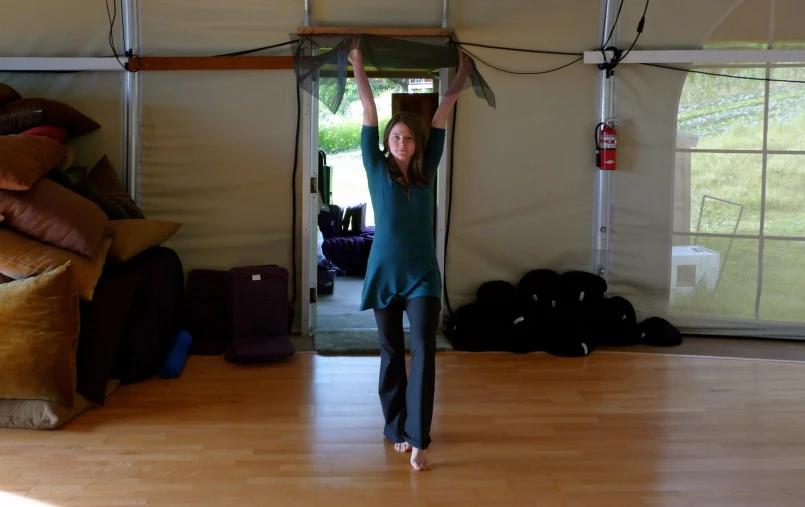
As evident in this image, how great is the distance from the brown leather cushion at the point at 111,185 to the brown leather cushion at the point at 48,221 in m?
0.91

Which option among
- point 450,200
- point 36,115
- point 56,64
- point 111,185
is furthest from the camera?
point 450,200

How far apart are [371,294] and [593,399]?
66.1 inches

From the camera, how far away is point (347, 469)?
11.1 ft

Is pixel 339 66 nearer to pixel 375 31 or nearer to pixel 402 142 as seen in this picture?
pixel 402 142

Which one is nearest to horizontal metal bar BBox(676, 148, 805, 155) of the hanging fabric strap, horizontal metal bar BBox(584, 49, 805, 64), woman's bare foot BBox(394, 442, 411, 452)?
horizontal metal bar BBox(584, 49, 805, 64)

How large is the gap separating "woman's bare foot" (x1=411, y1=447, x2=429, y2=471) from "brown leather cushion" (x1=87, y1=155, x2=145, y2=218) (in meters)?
2.79

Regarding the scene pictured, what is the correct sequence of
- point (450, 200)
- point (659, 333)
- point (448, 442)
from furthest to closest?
point (450, 200), point (659, 333), point (448, 442)

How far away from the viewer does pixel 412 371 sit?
3.35 m

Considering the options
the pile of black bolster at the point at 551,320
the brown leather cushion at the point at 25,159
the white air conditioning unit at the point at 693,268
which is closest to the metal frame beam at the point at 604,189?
the pile of black bolster at the point at 551,320

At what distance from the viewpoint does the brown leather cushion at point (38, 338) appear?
3719mm

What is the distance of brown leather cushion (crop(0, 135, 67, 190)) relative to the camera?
4.13 meters

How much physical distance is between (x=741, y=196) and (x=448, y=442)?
10.7 feet

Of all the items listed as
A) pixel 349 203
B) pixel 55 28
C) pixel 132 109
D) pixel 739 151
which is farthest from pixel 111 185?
pixel 349 203

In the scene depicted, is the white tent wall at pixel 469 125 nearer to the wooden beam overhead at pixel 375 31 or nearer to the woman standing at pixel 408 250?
the wooden beam overhead at pixel 375 31
